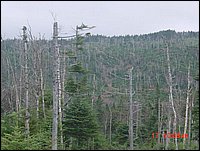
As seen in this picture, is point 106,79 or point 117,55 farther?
point 117,55

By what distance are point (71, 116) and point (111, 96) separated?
3441cm

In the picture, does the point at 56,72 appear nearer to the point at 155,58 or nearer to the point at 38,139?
the point at 38,139

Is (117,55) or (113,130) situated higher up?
(117,55)

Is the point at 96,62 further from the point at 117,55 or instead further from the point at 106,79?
the point at 106,79

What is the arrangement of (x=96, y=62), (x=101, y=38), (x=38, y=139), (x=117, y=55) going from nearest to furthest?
(x=38, y=139) < (x=96, y=62) < (x=117, y=55) < (x=101, y=38)

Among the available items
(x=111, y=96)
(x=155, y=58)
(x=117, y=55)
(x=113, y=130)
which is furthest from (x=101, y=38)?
(x=113, y=130)

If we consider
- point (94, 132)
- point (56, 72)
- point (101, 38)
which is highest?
point (101, 38)

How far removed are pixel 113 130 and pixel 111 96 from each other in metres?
17.8

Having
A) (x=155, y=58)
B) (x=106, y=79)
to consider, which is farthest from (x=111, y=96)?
(x=155, y=58)

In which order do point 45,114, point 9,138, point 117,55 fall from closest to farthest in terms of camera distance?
point 9,138 < point 45,114 < point 117,55

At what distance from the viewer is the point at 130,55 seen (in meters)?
84.9

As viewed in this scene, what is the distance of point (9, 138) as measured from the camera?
11.7 m

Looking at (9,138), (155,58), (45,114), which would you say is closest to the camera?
(9,138)

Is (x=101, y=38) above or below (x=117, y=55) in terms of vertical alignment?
above
